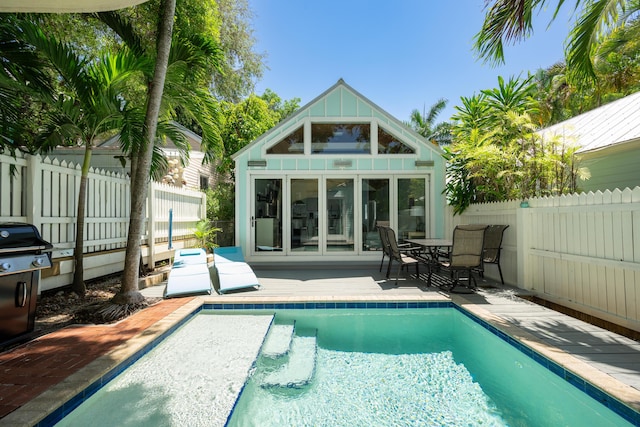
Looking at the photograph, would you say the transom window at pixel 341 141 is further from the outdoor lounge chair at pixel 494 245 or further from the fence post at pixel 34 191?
the fence post at pixel 34 191

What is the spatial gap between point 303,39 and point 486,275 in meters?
13.3

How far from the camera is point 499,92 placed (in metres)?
7.32

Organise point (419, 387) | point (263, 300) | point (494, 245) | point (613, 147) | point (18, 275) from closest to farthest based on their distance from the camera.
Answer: point (18, 275)
point (419, 387)
point (263, 300)
point (494, 245)
point (613, 147)

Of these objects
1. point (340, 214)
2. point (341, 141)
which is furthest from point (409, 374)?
point (341, 141)

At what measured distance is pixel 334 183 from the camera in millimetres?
8430

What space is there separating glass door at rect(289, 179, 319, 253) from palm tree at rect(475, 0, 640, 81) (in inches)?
190

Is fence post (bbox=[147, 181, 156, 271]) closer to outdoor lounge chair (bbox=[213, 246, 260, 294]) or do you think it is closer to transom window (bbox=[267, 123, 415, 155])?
outdoor lounge chair (bbox=[213, 246, 260, 294])

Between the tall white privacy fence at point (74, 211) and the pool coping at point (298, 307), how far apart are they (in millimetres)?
1485

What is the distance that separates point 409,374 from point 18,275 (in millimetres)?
3968

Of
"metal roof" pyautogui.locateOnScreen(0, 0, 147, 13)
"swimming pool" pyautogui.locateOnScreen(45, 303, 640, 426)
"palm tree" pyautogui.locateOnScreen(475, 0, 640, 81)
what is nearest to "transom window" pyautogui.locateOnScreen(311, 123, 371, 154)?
"palm tree" pyautogui.locateOnScreen(475, 0, 640, 81)

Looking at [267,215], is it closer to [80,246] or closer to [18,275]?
[80,246]

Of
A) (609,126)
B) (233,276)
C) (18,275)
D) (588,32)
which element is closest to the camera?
(18,275)

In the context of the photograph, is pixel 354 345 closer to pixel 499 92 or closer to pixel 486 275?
pixel 486 275

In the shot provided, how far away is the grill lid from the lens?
9.62 feet
